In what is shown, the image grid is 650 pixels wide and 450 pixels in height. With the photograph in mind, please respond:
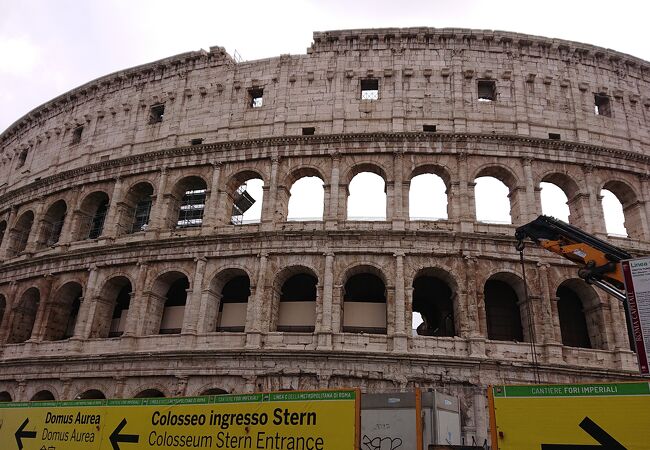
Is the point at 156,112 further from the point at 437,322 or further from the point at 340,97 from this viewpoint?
the point at 437,322

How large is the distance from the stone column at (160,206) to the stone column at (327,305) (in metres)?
7.55

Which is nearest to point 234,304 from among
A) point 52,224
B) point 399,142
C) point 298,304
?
point 298,304

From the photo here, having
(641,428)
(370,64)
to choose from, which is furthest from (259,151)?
(641,428)

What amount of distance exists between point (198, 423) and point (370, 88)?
16952 millimetres

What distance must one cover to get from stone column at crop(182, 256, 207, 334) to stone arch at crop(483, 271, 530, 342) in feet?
34.5

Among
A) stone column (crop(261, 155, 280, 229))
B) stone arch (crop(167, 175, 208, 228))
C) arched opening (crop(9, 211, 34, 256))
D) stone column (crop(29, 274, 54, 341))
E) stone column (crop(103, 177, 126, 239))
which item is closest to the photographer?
stone column (crop(261, 155, 280, 229))

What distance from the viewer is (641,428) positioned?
5859mm

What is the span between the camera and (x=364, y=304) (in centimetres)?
1795

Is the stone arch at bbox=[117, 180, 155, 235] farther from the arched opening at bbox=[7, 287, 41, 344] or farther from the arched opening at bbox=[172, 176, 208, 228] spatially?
the arched opening at bbox=[7, 287, 41, 344]

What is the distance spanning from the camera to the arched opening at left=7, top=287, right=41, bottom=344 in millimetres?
21297

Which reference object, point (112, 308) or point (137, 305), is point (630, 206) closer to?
point (137, 305)

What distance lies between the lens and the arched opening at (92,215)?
888 inches

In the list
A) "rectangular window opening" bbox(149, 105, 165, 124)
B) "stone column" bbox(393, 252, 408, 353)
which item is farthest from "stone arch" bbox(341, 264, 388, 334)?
"rectangular window opening" bbox(149, 105, 165, 124)

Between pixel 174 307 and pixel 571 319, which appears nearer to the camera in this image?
pixel 571 319
